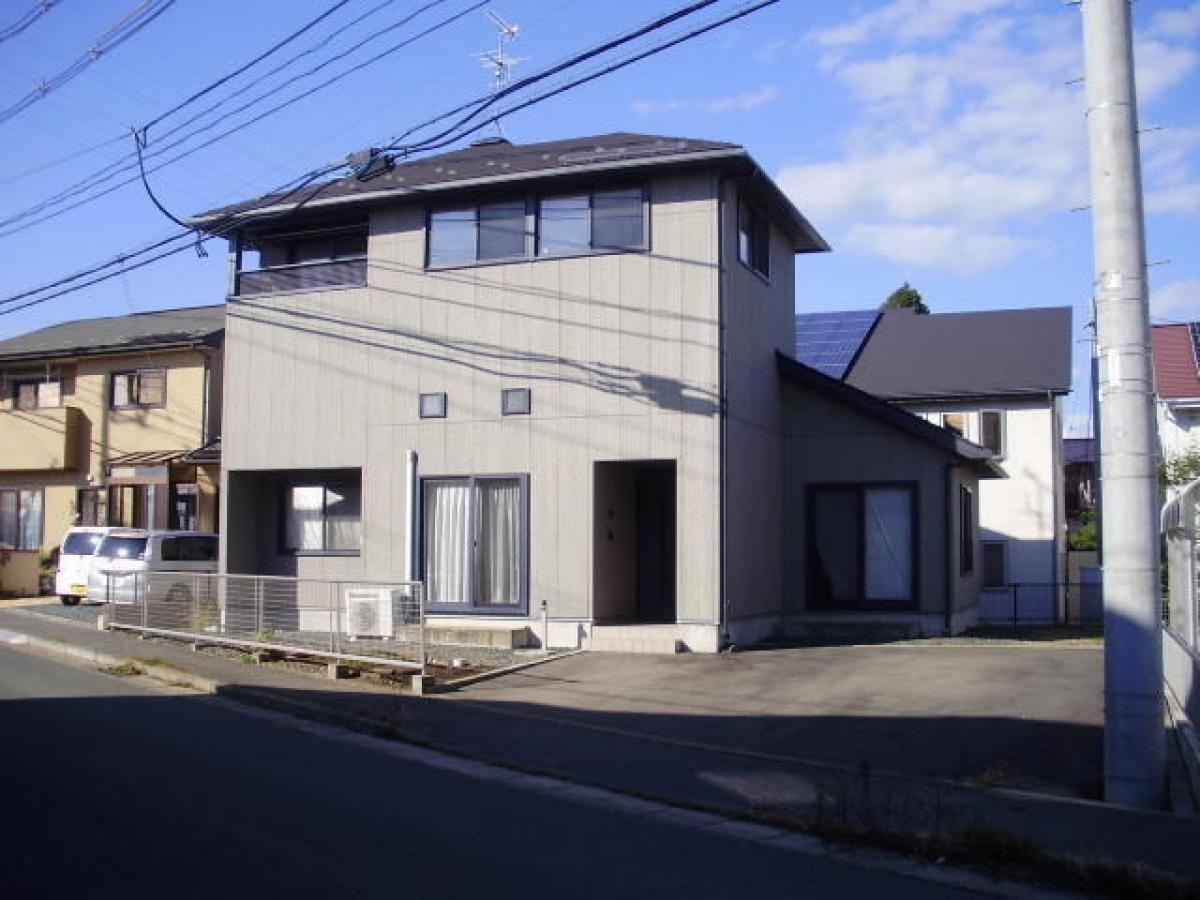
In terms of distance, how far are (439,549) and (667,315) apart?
16.7 ft

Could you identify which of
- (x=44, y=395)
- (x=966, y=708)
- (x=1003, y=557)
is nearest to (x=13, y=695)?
(x=966, y=708)

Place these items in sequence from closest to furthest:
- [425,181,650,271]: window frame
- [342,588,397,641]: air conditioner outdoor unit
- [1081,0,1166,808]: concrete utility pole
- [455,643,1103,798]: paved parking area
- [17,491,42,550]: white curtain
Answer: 1. [1081,0,1166,808]: concrete utility pole
2. [455,643,1103,798]: paved parking area
3. [342,588,397,641]: air conditioner outdoor unit
4. [425,181,650,271]: window frame
5. [17,491,42,550]: white curtain

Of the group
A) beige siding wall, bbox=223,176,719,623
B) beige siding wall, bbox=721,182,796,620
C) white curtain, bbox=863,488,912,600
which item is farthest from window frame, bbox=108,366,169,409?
white curtain, bbox=863,488,912,600

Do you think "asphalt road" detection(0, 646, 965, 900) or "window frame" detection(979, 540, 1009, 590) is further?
"window frame" detection(979, 540, 1009, 590)

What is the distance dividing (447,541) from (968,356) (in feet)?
62.7

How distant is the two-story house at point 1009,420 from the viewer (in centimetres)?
3067

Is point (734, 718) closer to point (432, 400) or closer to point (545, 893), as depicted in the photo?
point (545, 893)

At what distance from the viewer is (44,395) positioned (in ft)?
109

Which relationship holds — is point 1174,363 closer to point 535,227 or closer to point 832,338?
point 832,338

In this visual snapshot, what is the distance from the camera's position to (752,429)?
747 inches

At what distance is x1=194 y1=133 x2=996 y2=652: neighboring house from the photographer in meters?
17.8

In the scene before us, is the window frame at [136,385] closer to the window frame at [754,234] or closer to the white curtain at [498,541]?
the white curtain at [498,541]

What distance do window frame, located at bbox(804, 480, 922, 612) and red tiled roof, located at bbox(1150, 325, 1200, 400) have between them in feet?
34.5

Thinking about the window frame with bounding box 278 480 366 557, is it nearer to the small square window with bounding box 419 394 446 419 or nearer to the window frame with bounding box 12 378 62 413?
the small square window with bounding box 419 394 446 419
